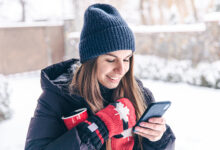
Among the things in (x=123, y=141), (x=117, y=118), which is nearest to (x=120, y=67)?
(x=117, y=118)

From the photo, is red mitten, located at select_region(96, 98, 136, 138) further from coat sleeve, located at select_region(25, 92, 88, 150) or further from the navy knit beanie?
the navy knit beanie

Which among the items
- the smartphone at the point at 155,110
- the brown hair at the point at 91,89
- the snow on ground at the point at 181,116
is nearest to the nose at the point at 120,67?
the brown hair at the point at 91,89

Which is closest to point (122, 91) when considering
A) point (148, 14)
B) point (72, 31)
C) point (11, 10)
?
point (148, 14)

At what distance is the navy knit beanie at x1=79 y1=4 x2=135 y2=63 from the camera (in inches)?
40.3

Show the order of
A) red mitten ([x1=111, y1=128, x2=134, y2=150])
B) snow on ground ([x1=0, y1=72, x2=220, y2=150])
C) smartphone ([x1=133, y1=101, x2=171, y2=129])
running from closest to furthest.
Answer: smartphone ([x1=133, y1=101, x2=171, y2=129]), red mitten ([x1=111, y1=128, x2=134, y2=150]), snow on ground ([x1=0, y1=72, x2=220, y2=150])

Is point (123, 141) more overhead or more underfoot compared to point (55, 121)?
more underfoot

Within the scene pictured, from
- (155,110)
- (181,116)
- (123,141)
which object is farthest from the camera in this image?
(181,116)

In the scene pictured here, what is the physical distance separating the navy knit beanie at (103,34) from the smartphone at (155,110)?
1.14ft

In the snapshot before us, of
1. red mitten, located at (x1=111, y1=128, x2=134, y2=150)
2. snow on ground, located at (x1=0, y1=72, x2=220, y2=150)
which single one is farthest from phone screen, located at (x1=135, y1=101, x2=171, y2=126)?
snow on ground, located at (x1=0, y1=72, x2=220, y2=150)

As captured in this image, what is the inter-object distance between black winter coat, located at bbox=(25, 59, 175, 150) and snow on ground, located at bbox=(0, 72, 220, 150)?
1694 millimetres

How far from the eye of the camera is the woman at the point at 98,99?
0.87m

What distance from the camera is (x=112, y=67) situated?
3.31ft

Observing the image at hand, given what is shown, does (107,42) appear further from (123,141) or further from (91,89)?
(123,141)

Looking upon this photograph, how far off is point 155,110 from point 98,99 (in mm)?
335
